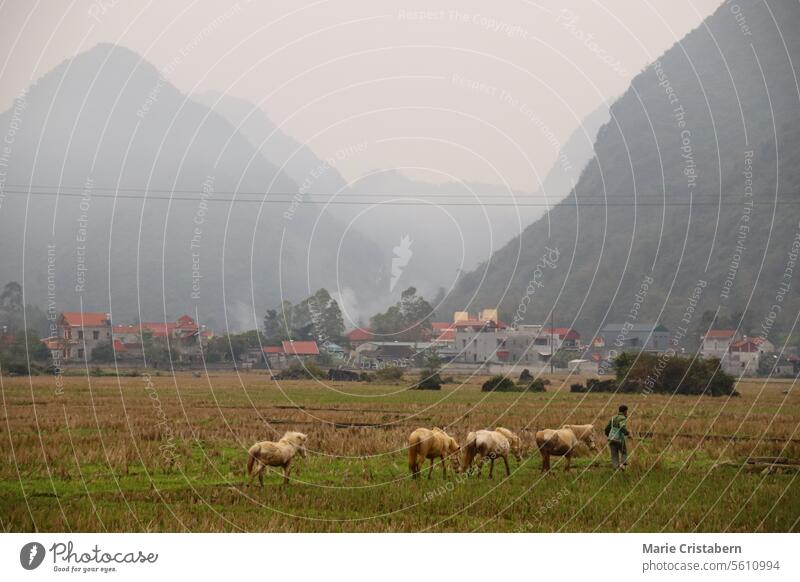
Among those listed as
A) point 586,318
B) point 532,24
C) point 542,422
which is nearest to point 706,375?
point 542,422

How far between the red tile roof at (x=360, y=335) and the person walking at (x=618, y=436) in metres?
90.6

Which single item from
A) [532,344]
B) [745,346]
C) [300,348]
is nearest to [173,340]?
[300,348]

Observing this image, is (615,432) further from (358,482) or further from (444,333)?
(444,333)

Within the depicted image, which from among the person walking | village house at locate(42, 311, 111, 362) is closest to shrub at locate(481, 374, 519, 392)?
the person walking

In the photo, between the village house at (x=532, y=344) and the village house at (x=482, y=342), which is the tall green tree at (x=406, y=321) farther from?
the village house at (x=532, y=344)

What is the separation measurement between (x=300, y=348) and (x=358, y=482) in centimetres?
9357

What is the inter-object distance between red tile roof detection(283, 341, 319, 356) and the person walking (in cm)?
8927

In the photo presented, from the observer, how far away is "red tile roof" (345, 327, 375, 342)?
114 metres

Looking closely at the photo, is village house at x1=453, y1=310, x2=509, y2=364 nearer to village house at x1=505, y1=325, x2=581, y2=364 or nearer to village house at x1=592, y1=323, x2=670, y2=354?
village house at x1=505, y1=325, x2=581, y2=364

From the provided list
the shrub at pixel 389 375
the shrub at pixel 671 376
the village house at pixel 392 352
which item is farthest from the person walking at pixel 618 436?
the village house at pixel 392 352

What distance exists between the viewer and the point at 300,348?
114125 mm

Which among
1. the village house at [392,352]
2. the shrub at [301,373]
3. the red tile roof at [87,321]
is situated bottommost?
the shrub at [301,373]

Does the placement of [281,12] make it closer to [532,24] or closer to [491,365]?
[532,24]

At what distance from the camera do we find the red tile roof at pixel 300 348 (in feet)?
366
